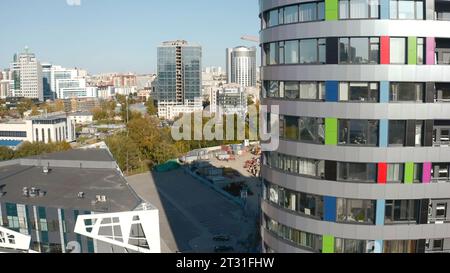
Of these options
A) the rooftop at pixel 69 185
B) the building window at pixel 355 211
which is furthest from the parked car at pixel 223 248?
the building window at pixel 355 211

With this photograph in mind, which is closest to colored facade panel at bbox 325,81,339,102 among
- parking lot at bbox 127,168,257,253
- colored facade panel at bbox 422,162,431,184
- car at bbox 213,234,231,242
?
colored facade panel at bbox 422,162,431,184

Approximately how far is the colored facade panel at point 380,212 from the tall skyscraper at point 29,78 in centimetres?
12272

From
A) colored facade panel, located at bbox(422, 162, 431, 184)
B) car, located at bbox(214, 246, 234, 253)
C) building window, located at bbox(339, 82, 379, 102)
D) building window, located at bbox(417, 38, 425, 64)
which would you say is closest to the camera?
building window, located at bbox(417, 38, 425, 64)

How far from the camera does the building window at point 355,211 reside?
1009cm

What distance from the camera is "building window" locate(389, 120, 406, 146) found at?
977cm

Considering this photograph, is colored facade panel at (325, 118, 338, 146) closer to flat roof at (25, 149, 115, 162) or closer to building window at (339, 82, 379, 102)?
building window at (339, 82, 379, 102)

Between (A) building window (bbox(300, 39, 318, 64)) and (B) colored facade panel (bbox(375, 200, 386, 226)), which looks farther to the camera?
(A) building window (bbox(300, 39, 318, 64))

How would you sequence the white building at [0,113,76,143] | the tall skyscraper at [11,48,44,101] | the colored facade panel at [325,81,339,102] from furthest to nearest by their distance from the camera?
the tall skyscraper at [11,48,44,101] < the white building at [0,113,76,143] < the colored facade panel at [325,81,339,102]

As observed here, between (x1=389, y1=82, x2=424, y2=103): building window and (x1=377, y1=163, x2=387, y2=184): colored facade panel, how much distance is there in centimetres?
146

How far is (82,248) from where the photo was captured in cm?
1499

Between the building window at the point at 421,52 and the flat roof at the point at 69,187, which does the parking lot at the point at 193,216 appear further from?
the building window at the point at 421,52

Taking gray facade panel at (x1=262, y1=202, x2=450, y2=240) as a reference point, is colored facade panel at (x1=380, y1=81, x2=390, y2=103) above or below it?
above

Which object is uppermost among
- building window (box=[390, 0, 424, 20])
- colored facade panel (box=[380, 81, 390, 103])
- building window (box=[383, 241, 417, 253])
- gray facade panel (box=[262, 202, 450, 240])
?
building window (box=[390, 0, 424, 20])
